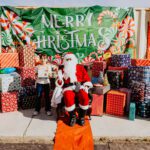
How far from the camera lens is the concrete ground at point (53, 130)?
5121 millimetres

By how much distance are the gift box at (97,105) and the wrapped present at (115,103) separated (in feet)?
0.75

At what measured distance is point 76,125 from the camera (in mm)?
5691

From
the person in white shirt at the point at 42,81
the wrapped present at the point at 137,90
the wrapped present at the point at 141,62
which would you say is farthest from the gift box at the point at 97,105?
the wrapped present at the point at 141,62

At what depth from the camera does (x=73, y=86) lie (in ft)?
20.0

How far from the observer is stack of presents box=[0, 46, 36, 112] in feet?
22.2

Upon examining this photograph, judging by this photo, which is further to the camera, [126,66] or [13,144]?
[126,66]

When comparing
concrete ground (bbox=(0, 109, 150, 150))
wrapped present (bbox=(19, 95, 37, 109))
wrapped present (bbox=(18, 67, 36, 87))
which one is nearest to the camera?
concrete ground (bbox=(0, 109, 150, 150))

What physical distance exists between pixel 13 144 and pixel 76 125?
57.2 inches

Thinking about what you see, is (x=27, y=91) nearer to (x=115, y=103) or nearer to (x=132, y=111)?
(x=115, y=103)

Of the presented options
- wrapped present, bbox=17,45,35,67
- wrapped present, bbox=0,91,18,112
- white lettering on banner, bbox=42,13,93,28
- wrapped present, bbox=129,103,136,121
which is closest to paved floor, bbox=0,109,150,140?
wrapped present, bbox=129,103,136,121

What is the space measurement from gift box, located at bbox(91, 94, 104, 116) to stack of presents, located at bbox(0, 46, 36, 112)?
71.5 inches

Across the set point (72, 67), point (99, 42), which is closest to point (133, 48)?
point (99, 42)

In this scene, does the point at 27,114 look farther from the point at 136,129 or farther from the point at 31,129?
the point at 136,129

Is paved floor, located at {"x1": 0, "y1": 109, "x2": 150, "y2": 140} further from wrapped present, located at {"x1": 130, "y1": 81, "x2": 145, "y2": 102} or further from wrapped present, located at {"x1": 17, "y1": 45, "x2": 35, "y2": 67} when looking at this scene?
wrapped present, located at {"x1": 17, "y1": 45, "x2": 35, "y2": 67}
